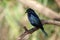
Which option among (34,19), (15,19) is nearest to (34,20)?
(34,19)

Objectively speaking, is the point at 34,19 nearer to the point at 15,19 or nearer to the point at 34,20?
the point at 34,20

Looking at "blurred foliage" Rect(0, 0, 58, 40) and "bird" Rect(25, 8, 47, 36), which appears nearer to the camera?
"bird" Rect(25, 8, 47, 36)

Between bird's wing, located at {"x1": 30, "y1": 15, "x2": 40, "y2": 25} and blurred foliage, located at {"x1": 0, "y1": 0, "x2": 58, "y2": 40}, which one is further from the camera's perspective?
blurred foliage, located at {"x1": 0, "y1": 0, "x2": 58, "y2": 40}

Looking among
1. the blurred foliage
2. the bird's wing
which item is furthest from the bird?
the blurred foliage

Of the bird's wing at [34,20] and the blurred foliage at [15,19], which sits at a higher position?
the blurred foliage at [15,19]

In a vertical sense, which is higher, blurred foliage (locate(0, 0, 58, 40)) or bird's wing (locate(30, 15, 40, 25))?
blurred foliage (locate(0, 0, 58, 40))

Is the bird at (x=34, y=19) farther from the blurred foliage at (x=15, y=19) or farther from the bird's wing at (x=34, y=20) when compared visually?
the blurred foliage at (x=15, y=19)

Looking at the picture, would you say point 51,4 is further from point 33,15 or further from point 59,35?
point 33,15

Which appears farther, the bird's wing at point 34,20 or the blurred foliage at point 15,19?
the blurred foliage at point 15,19

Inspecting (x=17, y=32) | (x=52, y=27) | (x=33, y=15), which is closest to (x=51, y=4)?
(x=52, y=27)

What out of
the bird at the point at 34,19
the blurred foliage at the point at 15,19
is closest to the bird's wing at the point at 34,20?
→ the bird at the point at 34,19

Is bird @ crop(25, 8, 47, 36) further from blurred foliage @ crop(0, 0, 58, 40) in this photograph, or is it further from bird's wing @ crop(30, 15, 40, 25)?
blurred foliage @ crop(0, 0, 58, 40)
